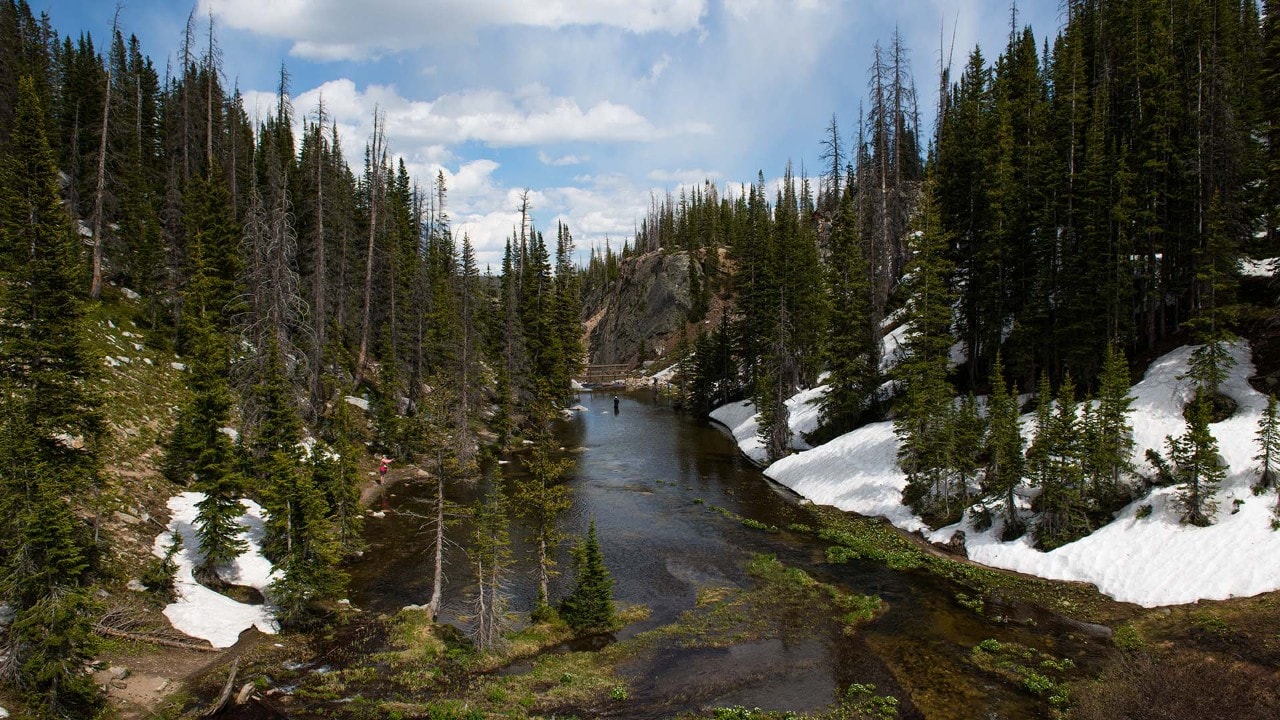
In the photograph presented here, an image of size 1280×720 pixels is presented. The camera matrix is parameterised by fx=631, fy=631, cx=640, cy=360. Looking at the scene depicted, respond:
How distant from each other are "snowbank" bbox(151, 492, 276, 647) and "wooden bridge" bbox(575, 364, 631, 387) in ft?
263

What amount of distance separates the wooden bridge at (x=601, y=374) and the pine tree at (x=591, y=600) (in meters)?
83.3

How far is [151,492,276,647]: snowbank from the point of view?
18.6 metres

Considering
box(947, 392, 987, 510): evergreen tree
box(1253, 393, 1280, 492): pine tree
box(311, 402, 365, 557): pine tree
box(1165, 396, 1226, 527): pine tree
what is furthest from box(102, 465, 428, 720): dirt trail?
box(1253, 393, 1280, 492): pine tree

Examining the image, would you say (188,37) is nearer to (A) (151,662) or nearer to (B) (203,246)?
(B) (203,246)

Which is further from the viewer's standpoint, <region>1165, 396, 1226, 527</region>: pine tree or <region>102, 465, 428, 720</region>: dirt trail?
<region>1165, 396, 1226, 527</region>: pine tree

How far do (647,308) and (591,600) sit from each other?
334ft

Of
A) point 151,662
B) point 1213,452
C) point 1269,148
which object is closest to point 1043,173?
point 1269,148

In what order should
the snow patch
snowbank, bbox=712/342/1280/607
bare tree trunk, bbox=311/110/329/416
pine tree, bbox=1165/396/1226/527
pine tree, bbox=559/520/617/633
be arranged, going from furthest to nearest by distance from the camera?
bare tree trunk, bbox=311/110/329/416, the snow patch, pine tree, bbox=1165/396/1226/527, pine tree, bbox=559/520/617/633, snowbank, bbox=712/342/1280/607

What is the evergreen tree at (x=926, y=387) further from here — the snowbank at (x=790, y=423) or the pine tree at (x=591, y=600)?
the pine tree at (x=591, y=600)

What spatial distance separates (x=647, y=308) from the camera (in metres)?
121

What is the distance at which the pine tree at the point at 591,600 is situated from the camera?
2031cm

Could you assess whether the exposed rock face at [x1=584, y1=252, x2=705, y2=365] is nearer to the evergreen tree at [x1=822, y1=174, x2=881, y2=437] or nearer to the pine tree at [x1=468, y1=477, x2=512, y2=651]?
the evergreen tree at [x1=822, y1=174, x2=881, y2=437]

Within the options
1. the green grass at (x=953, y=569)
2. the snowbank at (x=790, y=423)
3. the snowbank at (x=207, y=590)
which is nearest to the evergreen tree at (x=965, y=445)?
the green grass at (x=953, y=569)

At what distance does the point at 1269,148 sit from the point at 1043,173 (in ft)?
30.4
